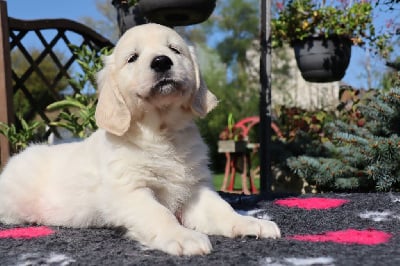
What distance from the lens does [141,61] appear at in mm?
2293


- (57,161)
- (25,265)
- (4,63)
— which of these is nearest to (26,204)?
(57,161)

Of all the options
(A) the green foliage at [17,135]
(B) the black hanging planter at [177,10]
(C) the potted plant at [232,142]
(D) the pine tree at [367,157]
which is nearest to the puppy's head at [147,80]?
(B) the black hanging planter at [177,10]

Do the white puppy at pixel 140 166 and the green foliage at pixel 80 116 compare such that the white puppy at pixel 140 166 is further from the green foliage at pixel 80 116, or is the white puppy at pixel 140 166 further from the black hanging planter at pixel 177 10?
the green foliage at pixel 80 116

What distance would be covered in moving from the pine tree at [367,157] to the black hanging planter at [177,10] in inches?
66.1

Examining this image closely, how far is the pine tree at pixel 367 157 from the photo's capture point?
381cm

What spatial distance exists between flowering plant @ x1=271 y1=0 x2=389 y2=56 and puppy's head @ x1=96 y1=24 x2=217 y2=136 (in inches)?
97.8

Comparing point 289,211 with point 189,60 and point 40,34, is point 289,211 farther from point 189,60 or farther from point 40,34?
point 40,34

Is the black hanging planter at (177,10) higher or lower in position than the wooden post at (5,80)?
higher

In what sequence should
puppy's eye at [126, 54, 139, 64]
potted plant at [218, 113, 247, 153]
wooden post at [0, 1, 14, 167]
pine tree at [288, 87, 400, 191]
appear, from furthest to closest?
potted plant at [218, 113, 247, 153]
wooden post at [0, 1, 14, 167]
pine tree at [288, 87, 400, 191]
puppy's eye at [126, 54, 139, 64]

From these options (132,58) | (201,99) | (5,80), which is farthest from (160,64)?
(5,80)

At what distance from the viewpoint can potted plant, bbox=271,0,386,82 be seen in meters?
4.57

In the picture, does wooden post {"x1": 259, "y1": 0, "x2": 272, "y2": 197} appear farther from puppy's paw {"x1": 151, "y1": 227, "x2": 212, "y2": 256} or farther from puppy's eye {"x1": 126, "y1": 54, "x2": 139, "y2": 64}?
puppy's paw {"x1": 151, "y1": 227, "x2": 212, "y2": 256}

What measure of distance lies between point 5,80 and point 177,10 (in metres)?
2.10

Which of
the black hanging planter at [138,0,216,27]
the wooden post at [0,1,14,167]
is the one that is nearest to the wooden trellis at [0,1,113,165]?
the wooden post at [0,1,14,167]
